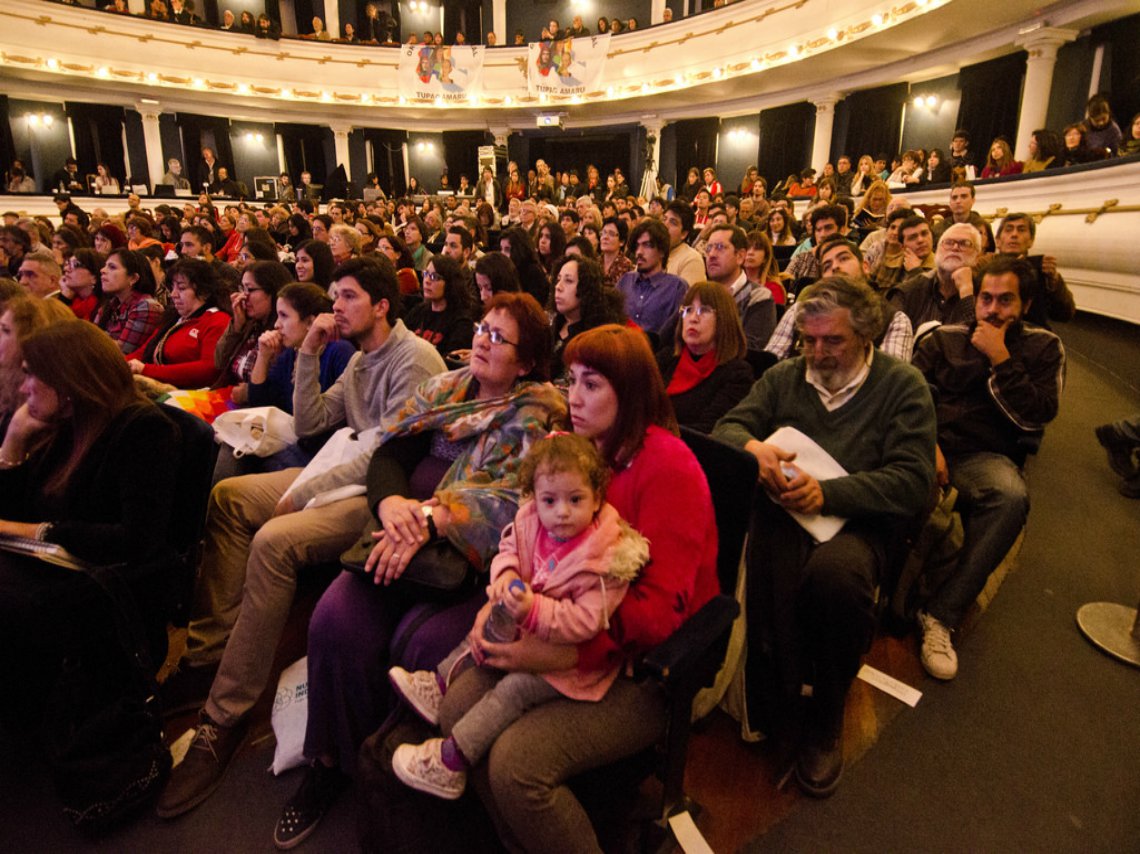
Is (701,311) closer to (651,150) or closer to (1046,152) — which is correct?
(1046,152)

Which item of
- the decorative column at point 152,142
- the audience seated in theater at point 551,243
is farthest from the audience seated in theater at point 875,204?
the decorative column at point 152,142

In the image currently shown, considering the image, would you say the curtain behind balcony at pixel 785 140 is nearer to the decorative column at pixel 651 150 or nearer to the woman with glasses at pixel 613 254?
the decorative column at pixel 651 150

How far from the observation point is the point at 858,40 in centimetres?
994

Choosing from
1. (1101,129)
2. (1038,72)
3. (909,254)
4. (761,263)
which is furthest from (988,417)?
(1038,72)

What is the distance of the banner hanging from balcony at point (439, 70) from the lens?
14.0 meters

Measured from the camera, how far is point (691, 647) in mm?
1086

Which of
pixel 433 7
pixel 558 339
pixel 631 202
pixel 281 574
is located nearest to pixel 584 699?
pixel 281 574

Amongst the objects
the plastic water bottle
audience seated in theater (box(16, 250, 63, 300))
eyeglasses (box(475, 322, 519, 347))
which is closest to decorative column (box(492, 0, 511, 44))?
audience seated in theater (box(16, 250, 63, 300))

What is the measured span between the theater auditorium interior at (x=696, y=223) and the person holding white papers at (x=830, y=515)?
6cm

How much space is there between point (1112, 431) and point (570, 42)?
44.1ft

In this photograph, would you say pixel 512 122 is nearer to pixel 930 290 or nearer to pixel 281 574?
pixel 930 290

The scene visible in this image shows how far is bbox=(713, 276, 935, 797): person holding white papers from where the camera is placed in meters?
1.60

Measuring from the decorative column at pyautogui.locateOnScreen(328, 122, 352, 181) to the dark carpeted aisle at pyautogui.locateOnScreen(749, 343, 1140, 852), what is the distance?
59.2ft

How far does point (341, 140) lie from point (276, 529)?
17.9m
